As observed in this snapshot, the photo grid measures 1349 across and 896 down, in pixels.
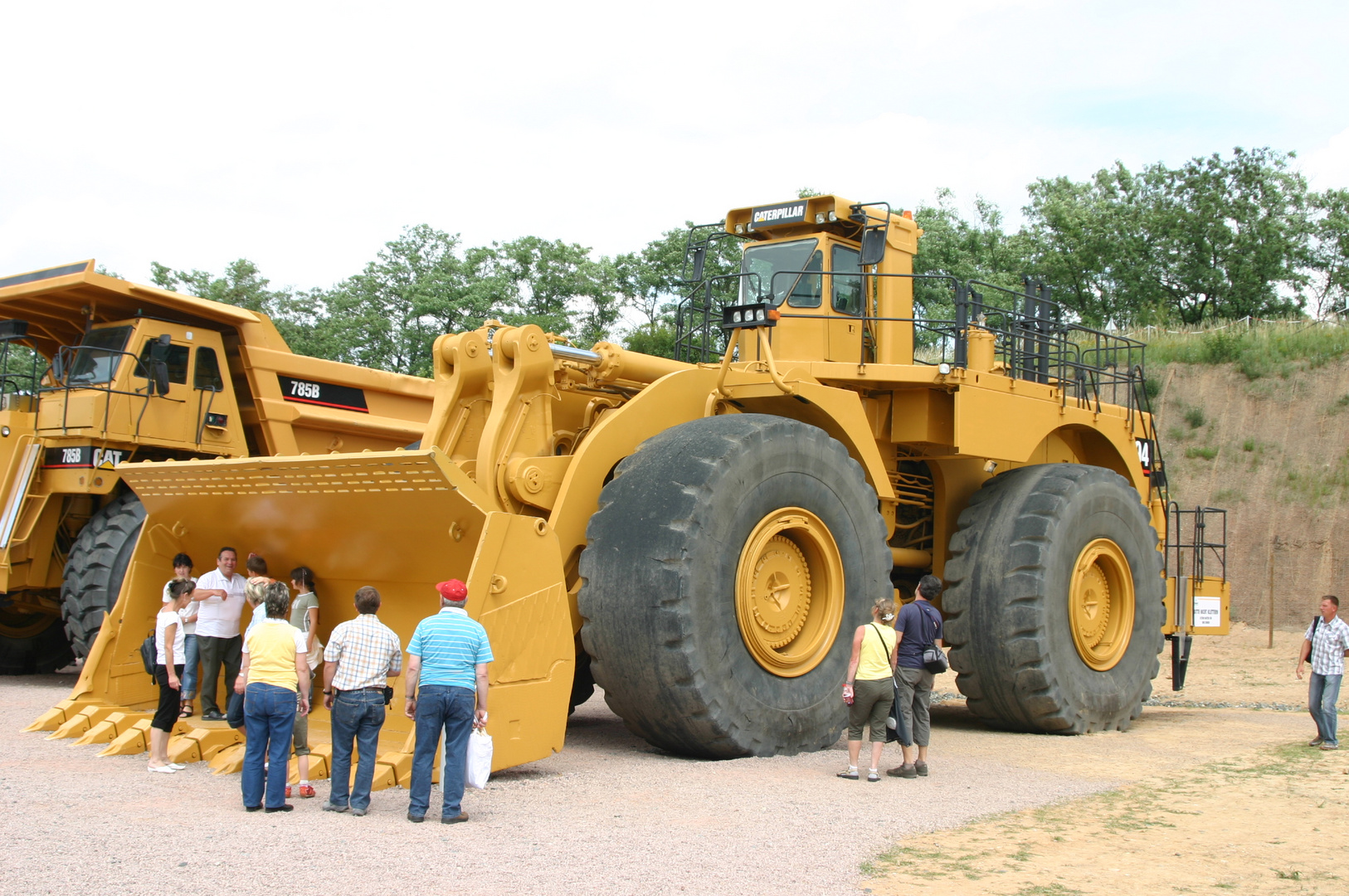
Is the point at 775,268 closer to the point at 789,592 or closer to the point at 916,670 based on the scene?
the point at 789,592

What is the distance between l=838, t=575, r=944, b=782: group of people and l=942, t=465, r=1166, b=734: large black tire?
195 cm

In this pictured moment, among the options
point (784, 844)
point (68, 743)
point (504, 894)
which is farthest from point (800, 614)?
point (68, 743)

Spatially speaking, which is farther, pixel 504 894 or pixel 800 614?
pixel 800 614

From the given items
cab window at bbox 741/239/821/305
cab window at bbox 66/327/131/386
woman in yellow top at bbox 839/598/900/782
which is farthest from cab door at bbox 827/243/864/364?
cab window at bbox 66/327/131/386

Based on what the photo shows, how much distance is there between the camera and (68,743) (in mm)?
8328

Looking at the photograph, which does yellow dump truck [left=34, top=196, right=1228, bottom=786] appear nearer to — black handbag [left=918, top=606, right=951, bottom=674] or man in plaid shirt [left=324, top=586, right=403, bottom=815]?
man in plaid shirt [left=324, top=586, right=403, bottom=815]

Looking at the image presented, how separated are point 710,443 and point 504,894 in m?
3.84

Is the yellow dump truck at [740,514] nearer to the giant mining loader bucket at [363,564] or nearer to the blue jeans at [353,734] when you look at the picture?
the giant mining loader bucket at [363,564]

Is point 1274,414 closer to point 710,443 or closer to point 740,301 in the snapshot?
point 740,301

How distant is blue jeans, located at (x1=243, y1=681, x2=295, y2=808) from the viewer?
645 cm

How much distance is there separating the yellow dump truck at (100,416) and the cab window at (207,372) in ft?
0.04

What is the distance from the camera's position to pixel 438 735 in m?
6.45

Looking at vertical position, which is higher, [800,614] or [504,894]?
[800,614]

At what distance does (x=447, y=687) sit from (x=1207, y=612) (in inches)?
388
